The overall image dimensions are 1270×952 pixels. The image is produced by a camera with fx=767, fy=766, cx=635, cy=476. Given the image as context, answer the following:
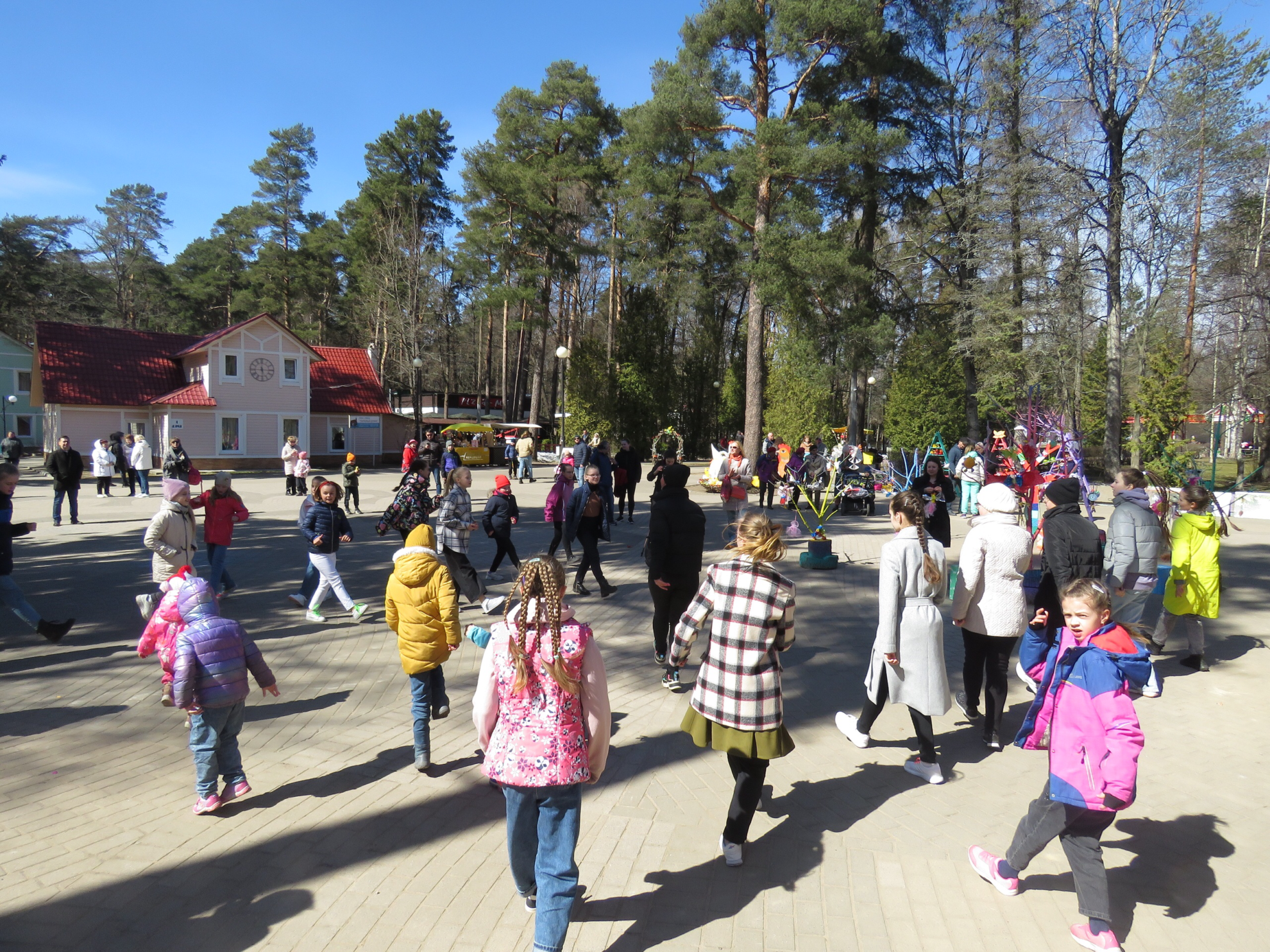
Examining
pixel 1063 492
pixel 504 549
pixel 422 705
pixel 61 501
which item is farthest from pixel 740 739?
pixel 61 501

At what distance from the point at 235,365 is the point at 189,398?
2292 millimetres

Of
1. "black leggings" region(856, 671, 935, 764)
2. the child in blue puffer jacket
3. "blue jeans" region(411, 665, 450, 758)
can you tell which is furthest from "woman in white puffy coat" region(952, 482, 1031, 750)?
the child in blue puffer jacket

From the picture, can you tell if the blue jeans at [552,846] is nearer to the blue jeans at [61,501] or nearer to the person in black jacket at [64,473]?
the person in black jacket at [64,473]

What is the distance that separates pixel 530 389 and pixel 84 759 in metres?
55.6

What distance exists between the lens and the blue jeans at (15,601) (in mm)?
6910

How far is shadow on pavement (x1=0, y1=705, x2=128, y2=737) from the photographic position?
516 centimetres

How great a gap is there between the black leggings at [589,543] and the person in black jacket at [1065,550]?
4642mm

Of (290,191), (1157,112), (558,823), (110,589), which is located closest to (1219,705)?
(558,823)

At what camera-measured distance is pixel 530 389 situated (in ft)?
195

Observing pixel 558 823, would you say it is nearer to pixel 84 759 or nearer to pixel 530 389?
pixel 84 759

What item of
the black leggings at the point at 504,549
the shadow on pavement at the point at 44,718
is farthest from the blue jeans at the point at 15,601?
the black leggings at the point at 504,549

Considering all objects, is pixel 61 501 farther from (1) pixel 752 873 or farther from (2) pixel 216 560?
(1) pixel 752 873

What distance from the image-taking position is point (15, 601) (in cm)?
695

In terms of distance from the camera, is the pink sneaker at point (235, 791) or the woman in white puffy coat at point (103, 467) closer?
the pink sneaker at point (235, 791)
